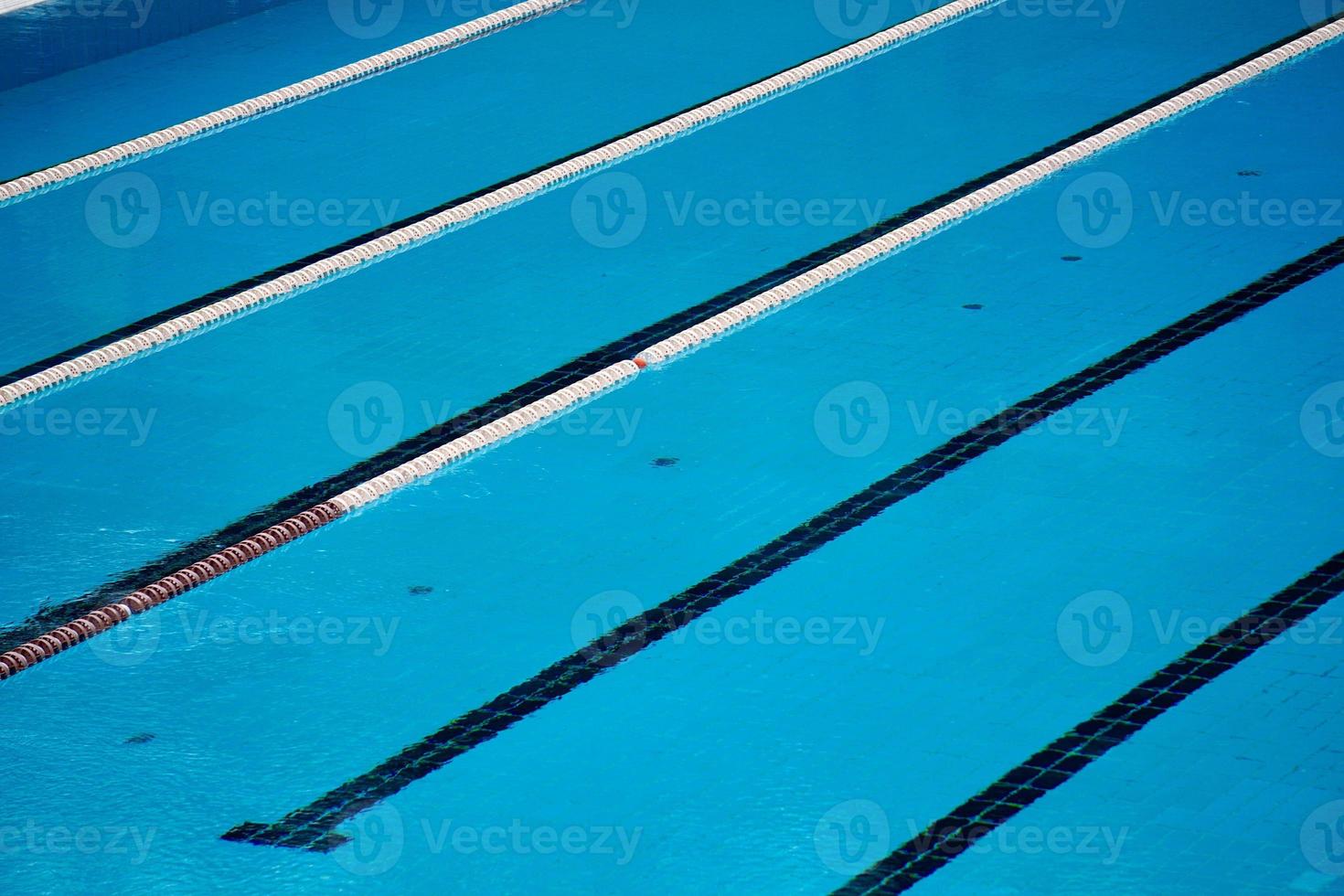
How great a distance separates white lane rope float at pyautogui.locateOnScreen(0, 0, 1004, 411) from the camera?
718 centimetres

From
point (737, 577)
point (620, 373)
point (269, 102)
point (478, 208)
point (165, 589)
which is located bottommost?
point (737, 577)

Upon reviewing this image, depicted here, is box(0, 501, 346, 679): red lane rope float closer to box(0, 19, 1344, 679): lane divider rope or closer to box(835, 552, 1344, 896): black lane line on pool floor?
box(0, 19, 1344, 679): lane divider rope

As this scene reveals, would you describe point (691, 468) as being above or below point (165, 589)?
above

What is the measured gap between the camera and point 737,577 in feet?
18.2

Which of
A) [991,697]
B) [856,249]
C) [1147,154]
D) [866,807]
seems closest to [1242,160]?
[1147,154]

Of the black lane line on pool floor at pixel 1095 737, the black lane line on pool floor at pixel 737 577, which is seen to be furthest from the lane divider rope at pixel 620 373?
the black lane line on pool floor at pixel 1095 737

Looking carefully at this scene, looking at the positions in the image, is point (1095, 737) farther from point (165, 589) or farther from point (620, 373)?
point (165, 589)

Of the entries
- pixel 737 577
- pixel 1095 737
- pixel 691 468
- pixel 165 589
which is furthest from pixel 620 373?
pixel 1095 737

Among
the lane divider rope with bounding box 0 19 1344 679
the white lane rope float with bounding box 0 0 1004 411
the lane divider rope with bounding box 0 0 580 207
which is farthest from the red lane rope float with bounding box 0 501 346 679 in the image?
the lane divider rope with bounding box 0 0 580 207

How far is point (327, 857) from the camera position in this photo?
4.53 meters

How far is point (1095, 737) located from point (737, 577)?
1.22 metres

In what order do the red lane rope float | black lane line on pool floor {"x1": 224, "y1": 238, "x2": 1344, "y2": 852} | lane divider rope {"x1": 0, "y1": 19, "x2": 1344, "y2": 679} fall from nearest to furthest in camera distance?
black lane line on pool floor {"x1": 224, "y1": 238, "x2": 1344, "y2": 852} → the red lane rope float → lane divider rope {"x1": 0, "y1": 19, "x2": 1344, "y2": 679}

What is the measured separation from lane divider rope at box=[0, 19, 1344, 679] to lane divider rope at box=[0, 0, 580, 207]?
11.2 ft

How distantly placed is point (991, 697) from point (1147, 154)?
3943 mm
